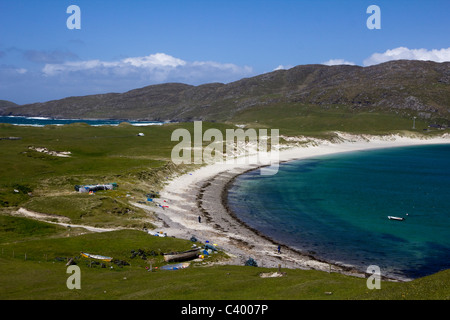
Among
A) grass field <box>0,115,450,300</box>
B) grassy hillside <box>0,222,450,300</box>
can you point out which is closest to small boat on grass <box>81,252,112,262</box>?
grassy hillside <box>0,222,450,300</box>

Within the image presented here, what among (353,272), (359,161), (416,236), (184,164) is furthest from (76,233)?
(359,161)

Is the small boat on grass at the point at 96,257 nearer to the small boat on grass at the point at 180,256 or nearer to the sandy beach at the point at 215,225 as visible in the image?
the small boat on grass at the point at 180,256

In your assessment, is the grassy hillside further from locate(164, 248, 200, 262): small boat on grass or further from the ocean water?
the ocean water

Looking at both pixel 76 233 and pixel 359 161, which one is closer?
pixel 76 233

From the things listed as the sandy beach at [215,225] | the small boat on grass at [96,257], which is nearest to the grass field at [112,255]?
the small boat on grass at [96,257]

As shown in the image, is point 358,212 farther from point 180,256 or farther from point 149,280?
point 149,280
